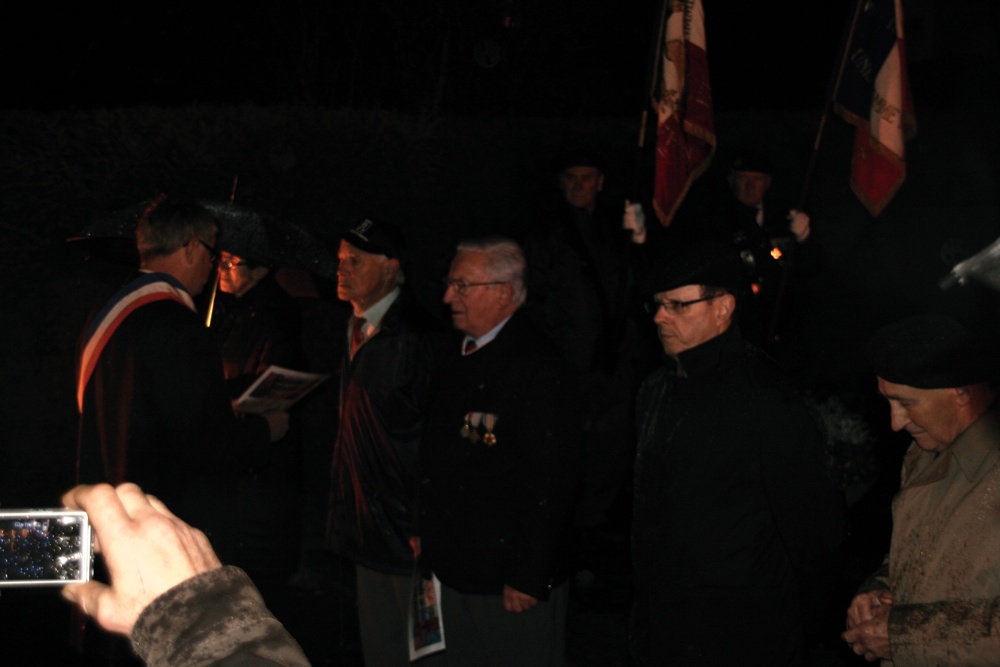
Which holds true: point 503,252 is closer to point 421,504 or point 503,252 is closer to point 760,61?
point 421,504

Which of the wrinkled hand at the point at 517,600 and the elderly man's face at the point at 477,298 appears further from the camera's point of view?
the elderly man's face at the point at 477,298

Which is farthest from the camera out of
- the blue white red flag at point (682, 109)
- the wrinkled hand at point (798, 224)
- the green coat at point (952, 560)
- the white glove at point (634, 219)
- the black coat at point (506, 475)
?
the white glove at point (634, 219)

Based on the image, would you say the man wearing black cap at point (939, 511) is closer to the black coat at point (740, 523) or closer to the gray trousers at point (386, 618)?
the black coat at point (740, 523)

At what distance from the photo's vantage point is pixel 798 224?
6.97m

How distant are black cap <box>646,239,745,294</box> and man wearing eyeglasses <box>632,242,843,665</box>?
11 mm

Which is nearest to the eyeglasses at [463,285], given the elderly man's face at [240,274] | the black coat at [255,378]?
the black coat at [255,378]

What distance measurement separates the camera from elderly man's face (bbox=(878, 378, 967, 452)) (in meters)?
3.07

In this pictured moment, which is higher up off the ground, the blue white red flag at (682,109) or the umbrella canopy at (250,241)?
the blue white red flag at (682,109)

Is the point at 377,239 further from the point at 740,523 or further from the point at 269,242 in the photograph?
the point at 740,523

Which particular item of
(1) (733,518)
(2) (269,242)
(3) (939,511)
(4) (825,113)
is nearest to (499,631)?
(1) (733,518)

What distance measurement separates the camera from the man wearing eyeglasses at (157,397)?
3.87m

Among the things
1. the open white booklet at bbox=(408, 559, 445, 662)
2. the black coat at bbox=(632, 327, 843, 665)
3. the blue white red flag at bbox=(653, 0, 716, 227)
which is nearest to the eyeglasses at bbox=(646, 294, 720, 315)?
the black coat at bbox=(632, 327, 843, 665)

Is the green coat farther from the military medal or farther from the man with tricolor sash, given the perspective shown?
the man with tricolor sash

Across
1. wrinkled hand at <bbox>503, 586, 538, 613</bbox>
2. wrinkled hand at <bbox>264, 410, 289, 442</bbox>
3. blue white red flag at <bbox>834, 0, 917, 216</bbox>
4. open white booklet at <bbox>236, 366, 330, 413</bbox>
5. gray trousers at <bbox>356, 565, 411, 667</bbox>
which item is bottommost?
gray trousers at <bbox>356, 565, 411, 667</bbox>
